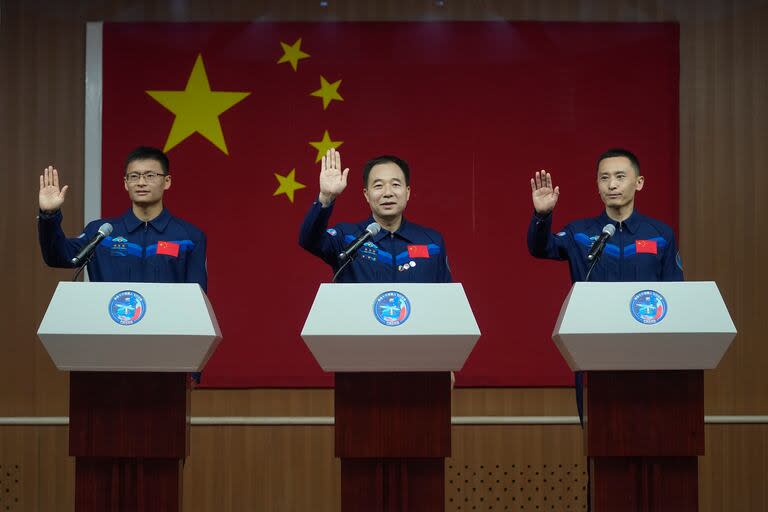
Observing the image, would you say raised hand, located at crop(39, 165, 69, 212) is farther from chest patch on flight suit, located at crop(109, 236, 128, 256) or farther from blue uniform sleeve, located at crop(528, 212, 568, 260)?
blue uniform sleeve, located at crop(528, 212, 568, 260)

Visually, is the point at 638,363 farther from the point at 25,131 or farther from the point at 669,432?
the point at 25,131

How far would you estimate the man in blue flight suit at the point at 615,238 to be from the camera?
356 cm

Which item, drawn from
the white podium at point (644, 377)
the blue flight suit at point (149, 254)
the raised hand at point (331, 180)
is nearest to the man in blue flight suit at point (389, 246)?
the raised hand at point (331, 180)

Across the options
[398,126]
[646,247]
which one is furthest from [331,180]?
[398,126]

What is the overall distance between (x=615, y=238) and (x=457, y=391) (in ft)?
4.76

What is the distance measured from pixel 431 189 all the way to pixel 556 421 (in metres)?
1.35

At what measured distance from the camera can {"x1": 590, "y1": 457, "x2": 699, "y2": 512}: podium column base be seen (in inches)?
113

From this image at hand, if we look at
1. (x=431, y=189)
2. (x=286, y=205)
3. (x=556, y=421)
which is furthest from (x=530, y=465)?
(x=286, y=205)

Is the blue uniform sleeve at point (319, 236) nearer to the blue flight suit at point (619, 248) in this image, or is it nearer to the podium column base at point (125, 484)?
the blue flight suit at point (619, 248)

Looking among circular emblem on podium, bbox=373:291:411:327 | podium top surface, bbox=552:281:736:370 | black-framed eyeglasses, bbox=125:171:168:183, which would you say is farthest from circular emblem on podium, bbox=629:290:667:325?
black-framed eyeglasses, bbox=125:171:168:183

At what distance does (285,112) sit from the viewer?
15.9ft

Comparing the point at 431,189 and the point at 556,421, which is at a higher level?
the point at 431,189

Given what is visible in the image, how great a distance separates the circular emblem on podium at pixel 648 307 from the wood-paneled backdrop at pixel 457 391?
2013 millimetres

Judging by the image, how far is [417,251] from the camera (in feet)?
11.7
